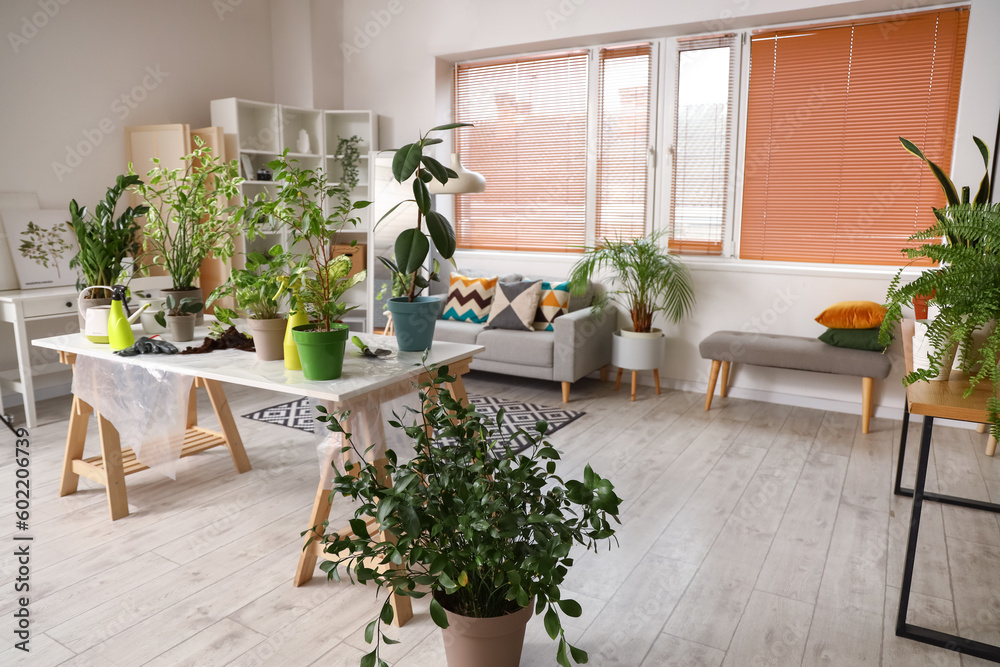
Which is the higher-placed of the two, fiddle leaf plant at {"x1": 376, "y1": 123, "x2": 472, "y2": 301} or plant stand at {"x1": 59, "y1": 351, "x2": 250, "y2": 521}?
fiddle leaf plant at {"x1": 376, "y1": 123, "x2": 472, "y2": 301}

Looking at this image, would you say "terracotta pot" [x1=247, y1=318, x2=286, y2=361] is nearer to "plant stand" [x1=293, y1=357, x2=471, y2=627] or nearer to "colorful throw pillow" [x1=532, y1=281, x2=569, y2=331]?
"plant stand" [x1=293, y1=357, x2=471, y2=627]

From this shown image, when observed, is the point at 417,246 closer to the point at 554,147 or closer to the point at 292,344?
the point at 292,344

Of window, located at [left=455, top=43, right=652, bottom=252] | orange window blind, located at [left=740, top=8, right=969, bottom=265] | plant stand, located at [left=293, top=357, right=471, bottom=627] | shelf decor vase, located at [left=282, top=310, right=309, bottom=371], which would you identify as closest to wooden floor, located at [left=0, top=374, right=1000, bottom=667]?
plant stand, located at [left=293, top=357, right=471, bottom=627]

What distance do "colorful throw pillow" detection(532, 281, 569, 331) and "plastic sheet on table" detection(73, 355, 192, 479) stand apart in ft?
9.12

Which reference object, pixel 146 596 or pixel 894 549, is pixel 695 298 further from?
pixel 146 596

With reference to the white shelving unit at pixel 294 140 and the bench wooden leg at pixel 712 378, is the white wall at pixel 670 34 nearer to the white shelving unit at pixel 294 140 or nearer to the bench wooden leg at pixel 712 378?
the white shelving unit at pixel 294 140

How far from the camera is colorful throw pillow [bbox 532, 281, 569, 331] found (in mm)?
4863

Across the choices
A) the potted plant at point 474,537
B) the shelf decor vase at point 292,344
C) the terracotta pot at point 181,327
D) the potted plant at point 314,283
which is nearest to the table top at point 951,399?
the potted plant at point 474,537

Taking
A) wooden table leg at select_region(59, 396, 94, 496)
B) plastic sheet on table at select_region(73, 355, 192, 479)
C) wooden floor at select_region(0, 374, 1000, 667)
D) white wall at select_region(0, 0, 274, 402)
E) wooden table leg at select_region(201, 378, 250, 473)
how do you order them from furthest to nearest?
white wall at select_region(0, 0, 274, 402), wooden table leg at select_region(201, 378, 250, 473), wooden table leg at select_region(59, 396, 94, 496), plastic sheet on table at select_region(73, 355, 192, 479), wooden floor at select_region(0, 374, 1000, 667)

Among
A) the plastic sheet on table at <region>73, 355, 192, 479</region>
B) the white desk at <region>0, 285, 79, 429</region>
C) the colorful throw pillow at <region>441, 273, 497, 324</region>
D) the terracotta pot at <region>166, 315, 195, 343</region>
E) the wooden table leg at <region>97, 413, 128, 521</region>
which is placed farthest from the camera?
the colorful throw pillow at <region>441, 273, 497, 324</region>

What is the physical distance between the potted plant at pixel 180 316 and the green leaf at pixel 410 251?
3.19 feet

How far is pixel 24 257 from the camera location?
14.2 ft

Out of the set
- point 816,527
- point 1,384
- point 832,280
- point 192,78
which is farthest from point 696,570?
point 192,78

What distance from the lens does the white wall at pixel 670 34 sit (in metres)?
4.04
